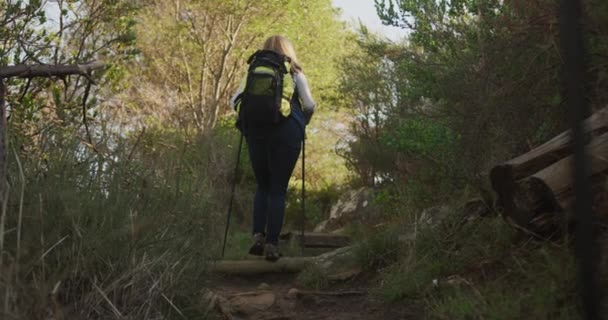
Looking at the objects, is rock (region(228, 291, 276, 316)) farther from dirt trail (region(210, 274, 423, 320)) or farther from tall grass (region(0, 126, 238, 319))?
tall grass (region(0, 126, 238, 319))

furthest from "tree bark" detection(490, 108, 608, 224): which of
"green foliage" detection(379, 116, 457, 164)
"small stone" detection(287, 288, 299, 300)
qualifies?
"green foliage" detection(379, 116, 457, 164)

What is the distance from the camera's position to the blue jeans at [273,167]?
20.4 ft

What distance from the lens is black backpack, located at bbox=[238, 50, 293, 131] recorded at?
6.07 m

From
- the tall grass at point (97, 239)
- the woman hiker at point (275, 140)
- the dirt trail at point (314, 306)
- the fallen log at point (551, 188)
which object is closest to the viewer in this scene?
the tall grass at point (97, 239)

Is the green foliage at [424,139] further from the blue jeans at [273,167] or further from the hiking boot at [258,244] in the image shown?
the hiking boot at [258,244]

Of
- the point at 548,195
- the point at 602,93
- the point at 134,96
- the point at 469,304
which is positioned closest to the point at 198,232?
the point at 469,304

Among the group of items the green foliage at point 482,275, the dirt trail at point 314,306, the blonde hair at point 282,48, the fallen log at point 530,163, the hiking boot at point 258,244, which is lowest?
the dirt trail at point 314,306

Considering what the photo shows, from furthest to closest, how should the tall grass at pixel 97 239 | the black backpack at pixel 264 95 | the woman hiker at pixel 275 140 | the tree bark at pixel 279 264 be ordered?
the tree bark at pixel 279 264
the woman hiker at pixel 275 140
the black backpack at pixel 264 95
the tall grass at pixel 97 239

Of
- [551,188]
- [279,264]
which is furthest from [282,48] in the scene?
[551,188]

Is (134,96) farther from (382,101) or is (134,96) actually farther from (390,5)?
(390,5)

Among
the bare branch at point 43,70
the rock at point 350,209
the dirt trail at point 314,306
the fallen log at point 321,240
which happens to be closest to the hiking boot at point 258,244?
the dirt trail at point 314,306

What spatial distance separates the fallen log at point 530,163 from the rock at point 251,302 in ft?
5.73

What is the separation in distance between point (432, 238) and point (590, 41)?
1606 millimetres

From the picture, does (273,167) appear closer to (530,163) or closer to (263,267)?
(263,267)
